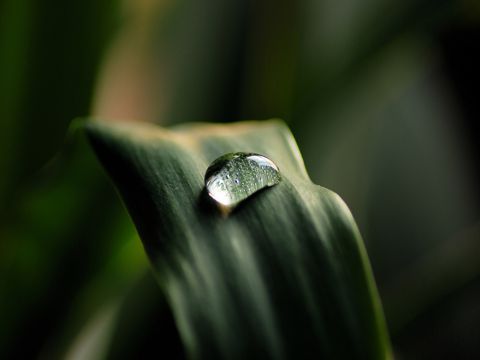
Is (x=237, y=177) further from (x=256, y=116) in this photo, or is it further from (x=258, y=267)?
(x=256, y=116)

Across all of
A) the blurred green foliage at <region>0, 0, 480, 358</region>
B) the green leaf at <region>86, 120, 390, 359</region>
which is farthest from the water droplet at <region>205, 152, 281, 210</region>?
the blurred green foliage at <region>0, 0, 480, 358</region>

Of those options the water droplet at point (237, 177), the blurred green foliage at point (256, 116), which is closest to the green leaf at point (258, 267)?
the water droplet at point (237, 177)

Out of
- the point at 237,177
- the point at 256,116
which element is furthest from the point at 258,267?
the point at 256,116

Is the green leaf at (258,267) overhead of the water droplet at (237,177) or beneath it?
beneath

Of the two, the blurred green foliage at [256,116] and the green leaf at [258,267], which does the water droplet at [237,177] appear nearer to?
the green leaf at [258,267]

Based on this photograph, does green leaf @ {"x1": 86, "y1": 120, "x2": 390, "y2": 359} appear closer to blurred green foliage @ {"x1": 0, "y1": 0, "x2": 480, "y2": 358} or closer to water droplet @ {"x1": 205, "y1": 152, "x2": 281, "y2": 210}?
water droplet @ {"x1": 205, "y1": 152, "x2": 281, "y2": 210}

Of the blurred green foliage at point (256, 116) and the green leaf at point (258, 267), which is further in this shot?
the blurred green foliage at point (256, 116)

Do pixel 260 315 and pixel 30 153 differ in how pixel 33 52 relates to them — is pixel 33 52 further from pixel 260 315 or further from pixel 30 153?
pixel 260 315
